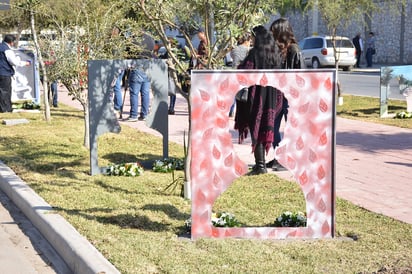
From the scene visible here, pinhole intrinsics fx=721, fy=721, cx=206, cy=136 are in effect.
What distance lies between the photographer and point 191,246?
566 centimetres

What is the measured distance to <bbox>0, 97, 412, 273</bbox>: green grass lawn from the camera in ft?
17.1

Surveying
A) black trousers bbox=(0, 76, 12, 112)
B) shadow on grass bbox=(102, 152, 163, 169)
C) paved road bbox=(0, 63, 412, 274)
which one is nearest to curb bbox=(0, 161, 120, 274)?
paved road bbox=(0, 63, 412, 274)

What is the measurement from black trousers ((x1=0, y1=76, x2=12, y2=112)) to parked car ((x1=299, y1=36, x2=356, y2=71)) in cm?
2143

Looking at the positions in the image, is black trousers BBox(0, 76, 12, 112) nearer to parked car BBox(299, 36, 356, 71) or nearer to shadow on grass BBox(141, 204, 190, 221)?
shadow on grass BBox(141, 204, 190, 221)

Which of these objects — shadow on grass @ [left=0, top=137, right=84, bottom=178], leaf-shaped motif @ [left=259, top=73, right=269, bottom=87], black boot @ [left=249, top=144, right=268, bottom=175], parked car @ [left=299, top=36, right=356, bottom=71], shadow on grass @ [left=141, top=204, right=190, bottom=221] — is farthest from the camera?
parked car @ [left=299, top=36, right=356, bottom=71]

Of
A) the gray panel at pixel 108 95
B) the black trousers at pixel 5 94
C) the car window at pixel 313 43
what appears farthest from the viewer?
the car window at pixel 313 43

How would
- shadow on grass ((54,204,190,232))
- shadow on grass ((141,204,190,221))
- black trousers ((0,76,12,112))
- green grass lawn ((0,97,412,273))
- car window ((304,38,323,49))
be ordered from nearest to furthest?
1. green grass lawn ((0,97,412,273))
2. shadow on grass ((54,204,190,232))
3. shadow on grass ((141,204,190,221))
4. black trousers ((0,76,12,112))
5. car window ((304,38,323,49))

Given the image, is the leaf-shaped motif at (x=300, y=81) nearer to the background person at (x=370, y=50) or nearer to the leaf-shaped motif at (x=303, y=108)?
the leaf-shaped motif at (x=303, y=108)

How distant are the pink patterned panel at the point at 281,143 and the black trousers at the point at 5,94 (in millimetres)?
10917

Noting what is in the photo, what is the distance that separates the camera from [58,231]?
6.14 metres

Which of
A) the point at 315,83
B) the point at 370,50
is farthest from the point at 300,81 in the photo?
the point at 370,50

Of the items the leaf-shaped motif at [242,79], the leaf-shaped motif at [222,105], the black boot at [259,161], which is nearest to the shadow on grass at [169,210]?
the leaf-shaped motif at [222,105]

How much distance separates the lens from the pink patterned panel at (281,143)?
5.75m

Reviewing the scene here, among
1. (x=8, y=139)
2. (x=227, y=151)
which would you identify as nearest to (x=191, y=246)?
(x=227, y=151)
